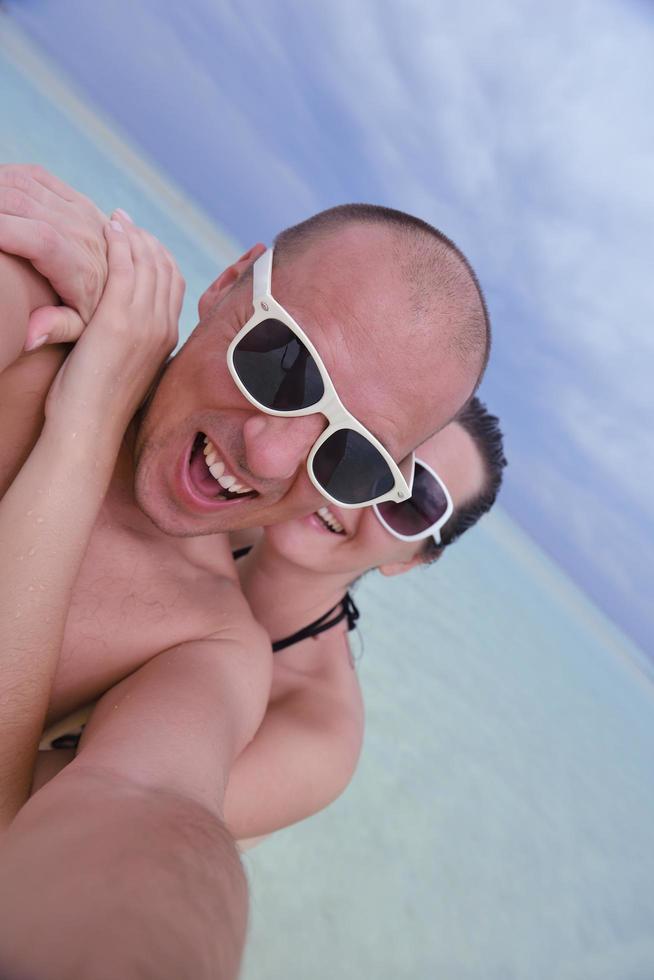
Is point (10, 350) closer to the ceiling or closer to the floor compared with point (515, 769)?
closer to the ceiling

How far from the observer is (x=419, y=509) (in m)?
2.50

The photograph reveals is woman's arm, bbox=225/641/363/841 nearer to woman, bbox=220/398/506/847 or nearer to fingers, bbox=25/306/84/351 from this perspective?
woman, bbox=220/398/506/847

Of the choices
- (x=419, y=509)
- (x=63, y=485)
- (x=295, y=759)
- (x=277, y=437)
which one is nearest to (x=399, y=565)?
(x=419, y=509)

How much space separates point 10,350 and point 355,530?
1.47 metres

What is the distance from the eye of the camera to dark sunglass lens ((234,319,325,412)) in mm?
1726

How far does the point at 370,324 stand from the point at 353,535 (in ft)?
3.26

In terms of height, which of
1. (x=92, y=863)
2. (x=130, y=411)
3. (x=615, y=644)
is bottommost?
(x=615, y=644)

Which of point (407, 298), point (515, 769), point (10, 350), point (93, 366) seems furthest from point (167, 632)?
point (515, 769)

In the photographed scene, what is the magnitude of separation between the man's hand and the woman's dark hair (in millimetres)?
1568

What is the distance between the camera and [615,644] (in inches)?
866

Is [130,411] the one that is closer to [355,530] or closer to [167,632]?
[167,632]

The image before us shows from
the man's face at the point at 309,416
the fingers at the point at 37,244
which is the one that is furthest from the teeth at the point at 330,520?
the fingers at the point at 37,244

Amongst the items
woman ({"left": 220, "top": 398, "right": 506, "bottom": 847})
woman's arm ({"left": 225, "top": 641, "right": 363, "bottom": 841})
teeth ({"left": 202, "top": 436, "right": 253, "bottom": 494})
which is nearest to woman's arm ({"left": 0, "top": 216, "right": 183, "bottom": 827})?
teeth ({"left": 202, "top": 436, "right": 253, "bottom": 494})

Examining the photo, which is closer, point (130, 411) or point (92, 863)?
point (92, 863)
